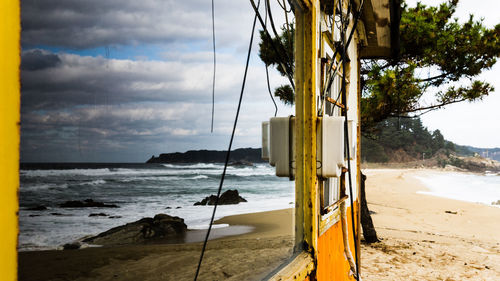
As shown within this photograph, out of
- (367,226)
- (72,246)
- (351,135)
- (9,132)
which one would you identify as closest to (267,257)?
(367,226)

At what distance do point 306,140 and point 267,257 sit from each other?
5129mm

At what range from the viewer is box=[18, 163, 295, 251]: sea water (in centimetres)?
1204

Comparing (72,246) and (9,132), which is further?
(72,246)

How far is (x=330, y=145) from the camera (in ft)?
6.03

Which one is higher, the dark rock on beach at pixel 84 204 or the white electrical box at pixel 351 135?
the white electrical box at pixel 351 135

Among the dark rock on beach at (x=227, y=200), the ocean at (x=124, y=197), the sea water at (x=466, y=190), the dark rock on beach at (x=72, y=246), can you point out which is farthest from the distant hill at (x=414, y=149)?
the dark rock on beach at (x=72, y=246)

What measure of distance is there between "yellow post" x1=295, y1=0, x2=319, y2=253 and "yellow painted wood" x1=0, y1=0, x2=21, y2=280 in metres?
1.45

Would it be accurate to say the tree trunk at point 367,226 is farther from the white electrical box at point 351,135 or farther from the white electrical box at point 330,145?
the white electrical box at point 330,145

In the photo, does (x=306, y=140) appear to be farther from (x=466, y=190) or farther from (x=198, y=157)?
(x=198, y=157)

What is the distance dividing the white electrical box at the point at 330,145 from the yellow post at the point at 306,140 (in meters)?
0.04

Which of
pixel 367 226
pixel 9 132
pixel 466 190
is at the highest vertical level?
pixel 9 132

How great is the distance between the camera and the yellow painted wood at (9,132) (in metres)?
Result: 0.45

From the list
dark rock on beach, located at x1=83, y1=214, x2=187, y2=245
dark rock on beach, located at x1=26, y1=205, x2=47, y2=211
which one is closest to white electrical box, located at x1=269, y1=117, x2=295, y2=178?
dark rock on beach, located at x1=83, y1=214, x2=187, y2=245

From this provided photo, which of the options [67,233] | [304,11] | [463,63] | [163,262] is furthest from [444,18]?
[67,233]
